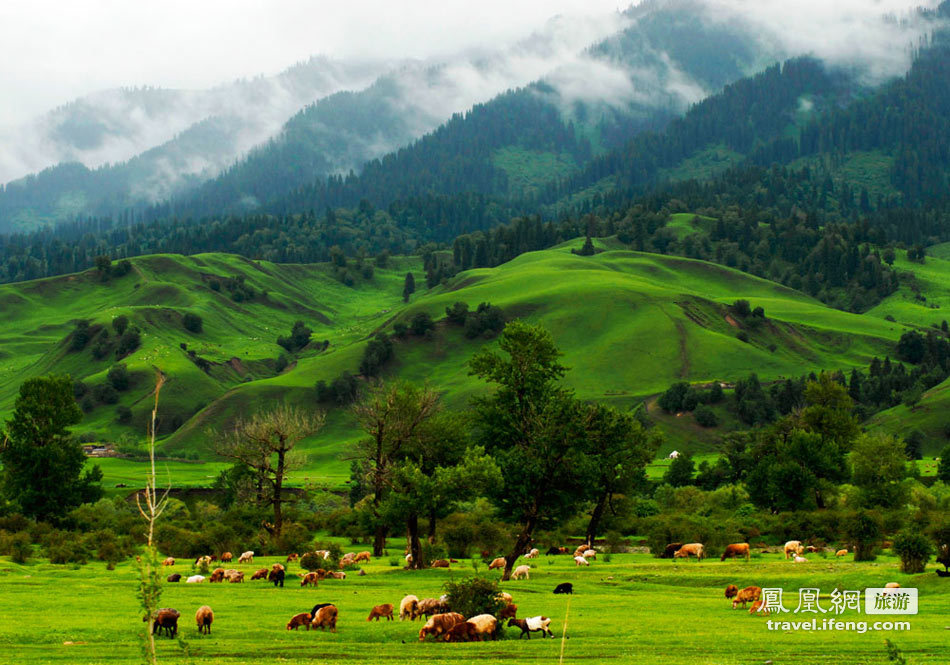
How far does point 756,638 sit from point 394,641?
485 inches

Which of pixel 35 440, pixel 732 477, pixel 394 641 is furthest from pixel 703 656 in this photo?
pixel 732 477

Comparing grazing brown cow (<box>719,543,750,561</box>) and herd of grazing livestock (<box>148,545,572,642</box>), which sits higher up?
herd of grazing livestock (<box>148,545,572,642</box>)

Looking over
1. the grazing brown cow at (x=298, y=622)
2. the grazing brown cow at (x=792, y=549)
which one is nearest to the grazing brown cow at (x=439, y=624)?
the grazing brown cow at (x=298, y=622)

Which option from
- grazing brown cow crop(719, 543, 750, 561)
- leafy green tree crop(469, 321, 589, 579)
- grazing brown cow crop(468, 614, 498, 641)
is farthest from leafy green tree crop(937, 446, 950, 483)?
grazing brown cow crop(468, 614, 498, 641)

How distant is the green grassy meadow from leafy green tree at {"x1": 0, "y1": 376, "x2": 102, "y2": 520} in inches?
1320

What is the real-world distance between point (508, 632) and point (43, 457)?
6896 centimetres

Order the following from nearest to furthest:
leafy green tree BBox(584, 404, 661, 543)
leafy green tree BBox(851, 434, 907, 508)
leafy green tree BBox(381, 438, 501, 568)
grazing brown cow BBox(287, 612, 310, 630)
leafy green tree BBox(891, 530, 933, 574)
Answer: grazing brown cow BBox(287, 612, 310, 630) → leafy green tree BBox(891, 530, 933, 574) → leafy green tree BBox(381, 438, 501, 568) → leafy green tree BBox(584, 404, 661, 543) → leafy green tree BBox(851, 434, 907, 508)

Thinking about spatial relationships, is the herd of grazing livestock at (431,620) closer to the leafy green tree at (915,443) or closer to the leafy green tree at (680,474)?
the leafy green tree at (680,474)

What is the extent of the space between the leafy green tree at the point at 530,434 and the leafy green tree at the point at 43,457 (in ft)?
160

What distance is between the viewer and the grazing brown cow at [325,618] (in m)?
32.0

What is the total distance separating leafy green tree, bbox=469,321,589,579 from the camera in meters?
51.0

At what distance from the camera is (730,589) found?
38.6 metres

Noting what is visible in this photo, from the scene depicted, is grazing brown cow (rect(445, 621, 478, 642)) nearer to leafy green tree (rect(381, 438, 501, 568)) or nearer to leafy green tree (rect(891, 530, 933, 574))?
leafy green tree (rect(381, 438, 501, 568))

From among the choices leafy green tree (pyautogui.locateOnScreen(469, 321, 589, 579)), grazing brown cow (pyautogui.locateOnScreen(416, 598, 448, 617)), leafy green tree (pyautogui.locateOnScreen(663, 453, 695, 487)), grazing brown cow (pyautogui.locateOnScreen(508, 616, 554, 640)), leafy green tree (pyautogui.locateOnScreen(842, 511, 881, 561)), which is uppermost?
leafy green tree (pyautogui.locateOnScreen(469, 321, 589, 579))
